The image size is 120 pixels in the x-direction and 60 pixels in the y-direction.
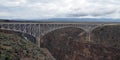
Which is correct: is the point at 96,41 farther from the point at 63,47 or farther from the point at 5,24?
the point at 5,24

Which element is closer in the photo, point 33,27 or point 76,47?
point 33,27

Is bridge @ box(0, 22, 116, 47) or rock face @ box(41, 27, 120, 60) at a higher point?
bridge @ box(0, 22, 116, 47)

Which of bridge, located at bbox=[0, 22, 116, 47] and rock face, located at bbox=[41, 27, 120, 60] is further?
rock face, located at bbox=[41, 27, 120, 60]

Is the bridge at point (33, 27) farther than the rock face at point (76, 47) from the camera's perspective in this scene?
No

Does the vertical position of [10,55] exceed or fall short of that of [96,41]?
it exceeds it

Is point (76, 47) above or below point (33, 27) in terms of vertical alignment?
below

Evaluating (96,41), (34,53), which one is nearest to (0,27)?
(34,53)

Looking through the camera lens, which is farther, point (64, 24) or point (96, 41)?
point (96, 41)

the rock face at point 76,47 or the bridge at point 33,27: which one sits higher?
the bridge at point 33,27
